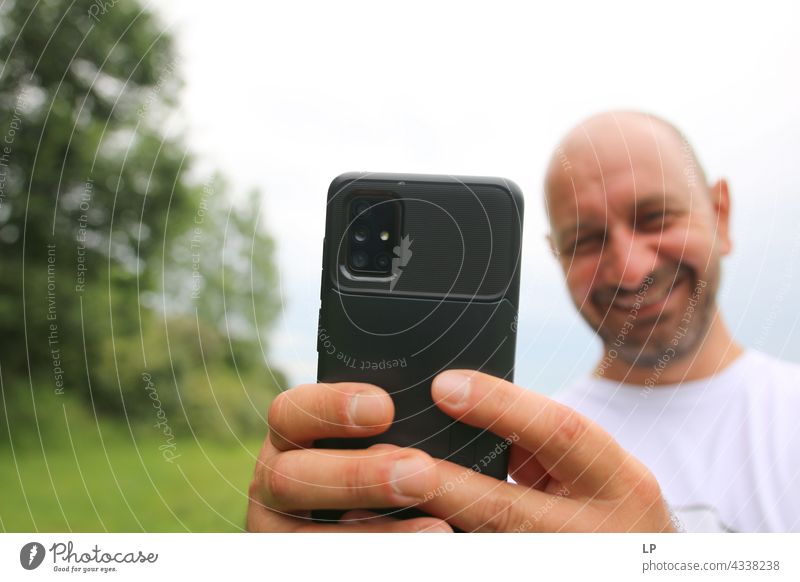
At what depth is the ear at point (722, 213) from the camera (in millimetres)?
569

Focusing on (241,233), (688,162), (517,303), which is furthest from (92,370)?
(688,162)

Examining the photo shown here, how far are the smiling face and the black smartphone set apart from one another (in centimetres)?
13

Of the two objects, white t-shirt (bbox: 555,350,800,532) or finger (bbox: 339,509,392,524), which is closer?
finger (bbox: 339,509,392,524)

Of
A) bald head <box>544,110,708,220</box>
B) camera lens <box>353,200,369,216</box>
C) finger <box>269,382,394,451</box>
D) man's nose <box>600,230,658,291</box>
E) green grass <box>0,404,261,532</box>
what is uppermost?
bald head <box>544,110,708,220</box>

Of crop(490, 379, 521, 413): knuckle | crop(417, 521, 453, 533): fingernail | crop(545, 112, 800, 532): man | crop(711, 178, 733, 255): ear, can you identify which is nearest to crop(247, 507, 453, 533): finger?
crop(417, 521, 453, 533): fingernail

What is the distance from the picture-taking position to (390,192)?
1.48 feet

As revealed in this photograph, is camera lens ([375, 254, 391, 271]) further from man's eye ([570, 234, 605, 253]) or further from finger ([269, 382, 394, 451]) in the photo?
man's eye ([570, 234, 605, 253])

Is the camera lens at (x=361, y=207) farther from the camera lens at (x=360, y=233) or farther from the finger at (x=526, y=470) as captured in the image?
the finger at (x=526, y=470)

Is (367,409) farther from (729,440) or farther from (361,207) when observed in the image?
(729,440)

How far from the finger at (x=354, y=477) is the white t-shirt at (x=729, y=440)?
27cm

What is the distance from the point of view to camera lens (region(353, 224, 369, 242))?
0.45 meters

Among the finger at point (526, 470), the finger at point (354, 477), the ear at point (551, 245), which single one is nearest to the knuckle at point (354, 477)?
Answer: the finger at point (354, 477)

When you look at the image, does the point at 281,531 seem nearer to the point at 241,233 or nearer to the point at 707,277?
the point at 241,233

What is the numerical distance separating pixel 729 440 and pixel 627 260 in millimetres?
188
